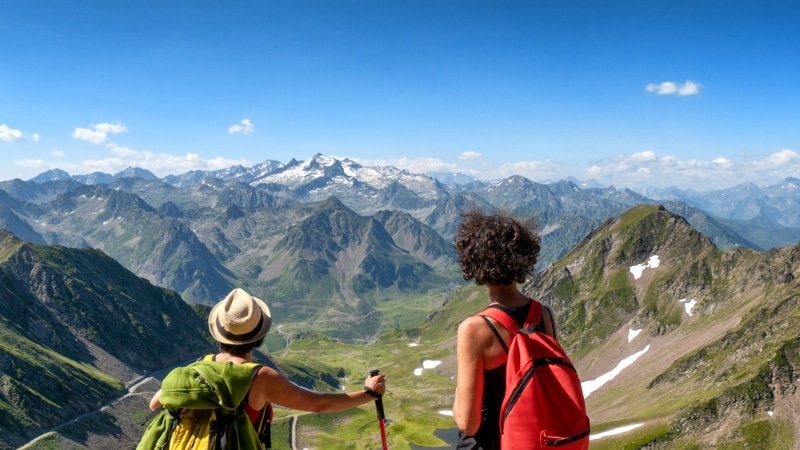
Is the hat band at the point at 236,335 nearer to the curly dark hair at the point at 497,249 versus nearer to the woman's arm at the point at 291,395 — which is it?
the woman's arm at the point at 291,395

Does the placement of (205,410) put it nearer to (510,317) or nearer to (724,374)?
(510,317)

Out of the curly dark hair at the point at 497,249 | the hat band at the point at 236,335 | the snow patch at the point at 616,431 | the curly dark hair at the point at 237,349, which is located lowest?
the snow patch at the point at 616,431

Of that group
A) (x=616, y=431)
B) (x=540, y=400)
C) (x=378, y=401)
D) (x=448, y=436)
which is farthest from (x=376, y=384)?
(x=448, y=436)

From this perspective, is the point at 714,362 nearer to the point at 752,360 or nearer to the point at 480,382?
the point at 752,360

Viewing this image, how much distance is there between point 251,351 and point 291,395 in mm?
1075

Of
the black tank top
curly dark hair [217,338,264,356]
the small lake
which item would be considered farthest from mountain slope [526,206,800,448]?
curly dark hair [217,338,264,356]

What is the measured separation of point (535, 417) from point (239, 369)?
4.92 m

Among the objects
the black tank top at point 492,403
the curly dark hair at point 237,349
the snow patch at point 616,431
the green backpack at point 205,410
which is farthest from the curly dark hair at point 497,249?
the snow patch at point 616,431

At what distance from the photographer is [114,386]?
19138 centimetres

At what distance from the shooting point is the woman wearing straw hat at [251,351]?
9.72m

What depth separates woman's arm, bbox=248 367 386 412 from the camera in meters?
9.63

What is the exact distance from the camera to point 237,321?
9984 millimetres

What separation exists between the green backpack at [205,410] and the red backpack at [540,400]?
4.30 m

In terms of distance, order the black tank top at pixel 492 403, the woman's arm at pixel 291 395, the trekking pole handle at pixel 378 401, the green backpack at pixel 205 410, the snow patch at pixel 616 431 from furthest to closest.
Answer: the snow patch at pixel 616 431 < the trekking pole handle at pixel 378 401 < the black tank top at pixel 492 403 < the woman's arm at pixel 291 395 < the green backpack at pixel 205 410
